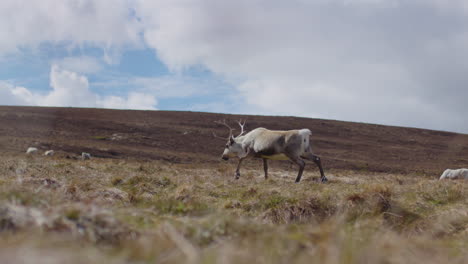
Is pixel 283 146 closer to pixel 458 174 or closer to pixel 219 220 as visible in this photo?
pixel 458 174

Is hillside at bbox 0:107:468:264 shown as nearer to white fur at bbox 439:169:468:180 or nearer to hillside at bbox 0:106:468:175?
white fur at bbox 439:169:468:180

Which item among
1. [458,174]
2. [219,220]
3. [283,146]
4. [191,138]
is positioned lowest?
[191,138]

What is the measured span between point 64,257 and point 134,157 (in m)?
25.2

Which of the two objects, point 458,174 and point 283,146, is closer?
point 283,146

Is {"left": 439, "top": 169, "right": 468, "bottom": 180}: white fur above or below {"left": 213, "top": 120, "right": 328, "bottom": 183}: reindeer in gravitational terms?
below

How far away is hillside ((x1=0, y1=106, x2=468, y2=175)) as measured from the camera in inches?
1133

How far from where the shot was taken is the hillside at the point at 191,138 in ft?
94.4

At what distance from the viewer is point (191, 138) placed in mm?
39719

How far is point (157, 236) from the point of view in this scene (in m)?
3.02

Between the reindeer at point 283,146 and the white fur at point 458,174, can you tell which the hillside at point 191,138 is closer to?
the white fur at point 458,174

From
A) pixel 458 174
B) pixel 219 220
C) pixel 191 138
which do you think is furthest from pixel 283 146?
pixel 191 138

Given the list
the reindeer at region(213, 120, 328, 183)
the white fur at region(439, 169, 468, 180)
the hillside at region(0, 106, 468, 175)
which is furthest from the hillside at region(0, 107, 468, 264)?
the hillside at region(0, 106, 468, 175)

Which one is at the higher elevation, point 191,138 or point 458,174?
point 458,174

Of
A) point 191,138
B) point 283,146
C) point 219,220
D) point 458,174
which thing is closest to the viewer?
point 219,220
